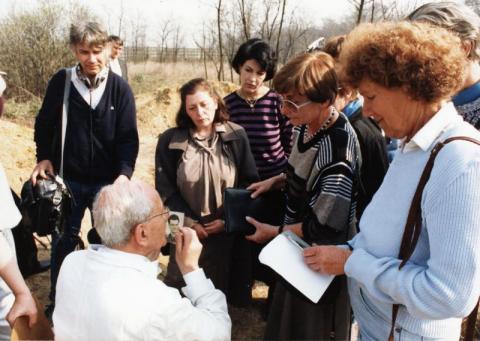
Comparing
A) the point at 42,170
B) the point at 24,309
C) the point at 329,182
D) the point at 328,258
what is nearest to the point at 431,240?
the point at 328,258

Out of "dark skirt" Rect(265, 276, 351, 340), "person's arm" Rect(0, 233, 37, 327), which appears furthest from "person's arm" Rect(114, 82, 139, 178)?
"dark skirt" Rect(265, 276, 351, 340)

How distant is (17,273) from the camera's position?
1721 mm

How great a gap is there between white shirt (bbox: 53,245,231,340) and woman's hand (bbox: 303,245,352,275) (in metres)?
0.42

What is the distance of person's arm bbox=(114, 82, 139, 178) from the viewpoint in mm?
3115

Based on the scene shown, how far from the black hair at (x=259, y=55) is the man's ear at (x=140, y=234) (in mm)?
2047

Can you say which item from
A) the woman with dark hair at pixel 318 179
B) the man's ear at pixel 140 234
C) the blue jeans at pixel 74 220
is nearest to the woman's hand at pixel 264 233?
the woman with dark hair at pixel 318 179

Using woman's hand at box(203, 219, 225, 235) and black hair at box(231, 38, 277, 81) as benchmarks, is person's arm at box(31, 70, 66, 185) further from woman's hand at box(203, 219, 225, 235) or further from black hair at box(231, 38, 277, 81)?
black hair at box(231, 38, 277, 81)

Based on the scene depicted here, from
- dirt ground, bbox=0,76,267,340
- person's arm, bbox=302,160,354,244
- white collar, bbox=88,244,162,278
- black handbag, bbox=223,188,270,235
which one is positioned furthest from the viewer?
dirt ground, bbox=0,76,267,340

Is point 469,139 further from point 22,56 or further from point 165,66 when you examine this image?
point 165,66

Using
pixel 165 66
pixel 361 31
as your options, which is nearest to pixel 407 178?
pixel 361 31

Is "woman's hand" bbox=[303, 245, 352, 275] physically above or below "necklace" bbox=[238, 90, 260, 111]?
below

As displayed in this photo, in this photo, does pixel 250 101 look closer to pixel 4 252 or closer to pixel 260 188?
pixel 260 188

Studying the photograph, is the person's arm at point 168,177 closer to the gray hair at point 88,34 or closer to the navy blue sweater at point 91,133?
the navy blue sweater at point 91,133

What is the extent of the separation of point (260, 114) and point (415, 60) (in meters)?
2.12
